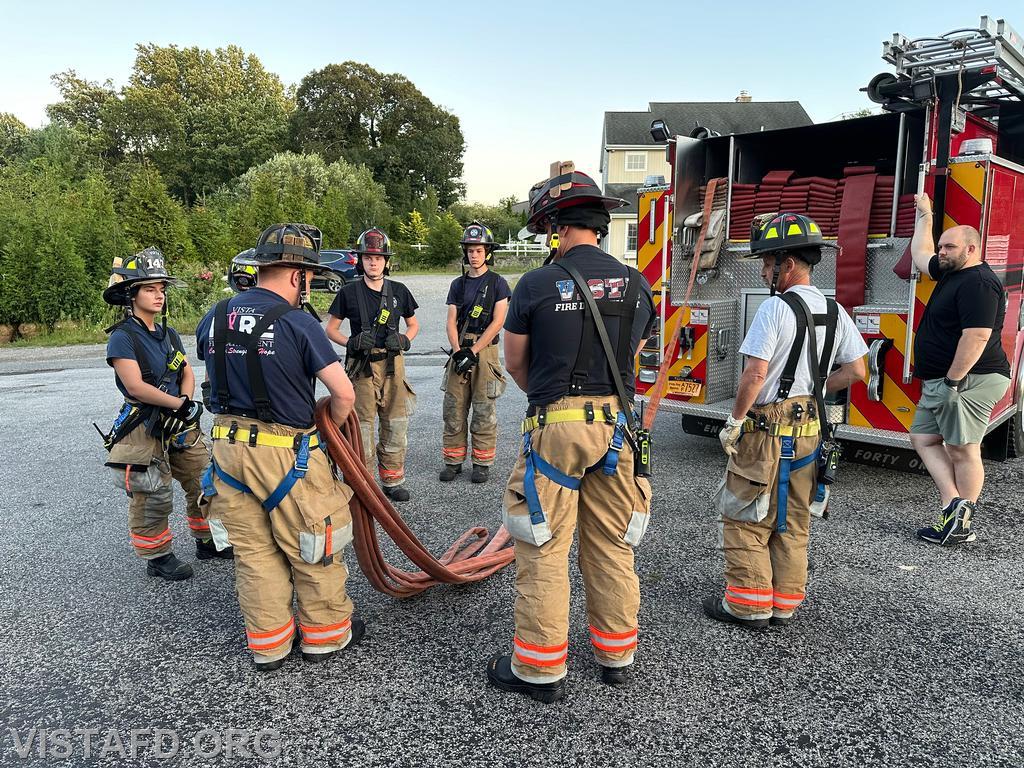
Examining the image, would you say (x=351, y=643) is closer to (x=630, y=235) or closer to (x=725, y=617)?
(x=725, y=617)

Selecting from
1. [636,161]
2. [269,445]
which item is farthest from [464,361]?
[636,161]

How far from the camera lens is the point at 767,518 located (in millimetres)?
3488

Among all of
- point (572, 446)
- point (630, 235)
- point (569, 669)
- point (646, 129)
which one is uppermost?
point (646, 129)

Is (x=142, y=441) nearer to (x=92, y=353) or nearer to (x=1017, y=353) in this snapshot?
(x=1017, y=353)

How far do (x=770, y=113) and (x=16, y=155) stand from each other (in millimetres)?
40642

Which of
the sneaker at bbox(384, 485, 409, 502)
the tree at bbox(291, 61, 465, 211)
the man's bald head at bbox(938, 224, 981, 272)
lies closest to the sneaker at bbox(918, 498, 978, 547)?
the man's bald head at bbox(938, 224, 981, 272)

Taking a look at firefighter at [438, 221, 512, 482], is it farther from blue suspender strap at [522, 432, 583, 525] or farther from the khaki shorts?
the khaki shorts

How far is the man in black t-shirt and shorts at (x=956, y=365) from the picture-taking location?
4391 millimetres

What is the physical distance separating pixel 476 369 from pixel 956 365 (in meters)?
3.43

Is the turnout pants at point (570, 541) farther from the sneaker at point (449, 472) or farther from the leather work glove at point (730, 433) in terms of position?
the sneaker at point (449, 472)

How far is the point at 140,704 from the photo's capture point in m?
2.96

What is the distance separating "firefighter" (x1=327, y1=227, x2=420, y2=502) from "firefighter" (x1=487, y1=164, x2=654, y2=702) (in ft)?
8.79

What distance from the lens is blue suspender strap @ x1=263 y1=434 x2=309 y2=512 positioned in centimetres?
316

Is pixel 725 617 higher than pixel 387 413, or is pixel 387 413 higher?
pixel 387 413
